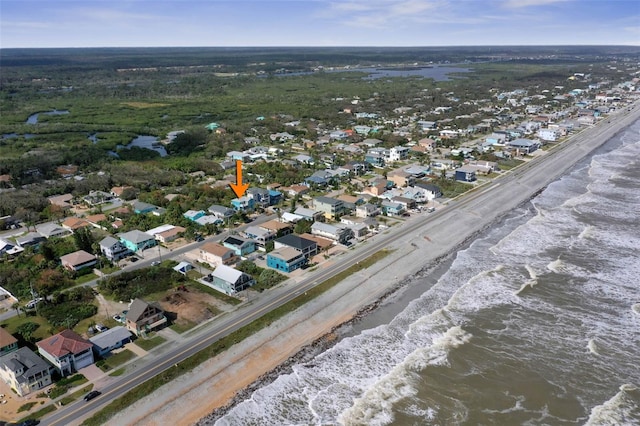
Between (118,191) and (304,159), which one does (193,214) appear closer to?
(118,191)

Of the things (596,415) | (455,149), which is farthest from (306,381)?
(455,149)

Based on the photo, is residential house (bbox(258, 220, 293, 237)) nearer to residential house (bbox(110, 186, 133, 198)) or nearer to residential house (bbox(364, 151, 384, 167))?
residential house (bbox(110, 186, 133, 198))

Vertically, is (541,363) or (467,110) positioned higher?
(467,110)

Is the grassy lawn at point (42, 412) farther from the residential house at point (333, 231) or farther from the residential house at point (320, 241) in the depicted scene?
the residential house at point (333, 231)

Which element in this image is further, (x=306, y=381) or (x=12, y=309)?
(x=12, y=309)

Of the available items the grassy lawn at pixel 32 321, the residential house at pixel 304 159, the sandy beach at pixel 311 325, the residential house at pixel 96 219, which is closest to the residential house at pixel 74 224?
the residential house at pixel 96 219

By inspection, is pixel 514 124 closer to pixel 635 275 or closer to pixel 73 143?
pixel 635 275
